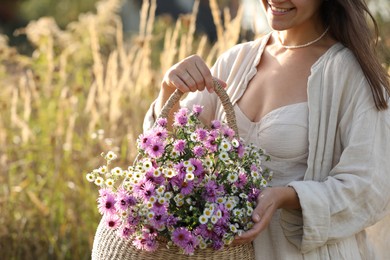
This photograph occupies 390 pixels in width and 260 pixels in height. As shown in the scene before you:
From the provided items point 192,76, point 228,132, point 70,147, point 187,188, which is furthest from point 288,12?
point 70,147

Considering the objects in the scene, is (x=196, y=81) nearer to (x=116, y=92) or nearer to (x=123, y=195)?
(x=123, y=195)

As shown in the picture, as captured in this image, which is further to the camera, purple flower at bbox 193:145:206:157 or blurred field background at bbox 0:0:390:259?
blurred field background at bbox 0:0:390:259

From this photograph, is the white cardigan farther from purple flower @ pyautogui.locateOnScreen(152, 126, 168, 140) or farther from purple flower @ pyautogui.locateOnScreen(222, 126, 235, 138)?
purple flower @ pyautogui.locateOnScreen(152, 126, 168, 140)

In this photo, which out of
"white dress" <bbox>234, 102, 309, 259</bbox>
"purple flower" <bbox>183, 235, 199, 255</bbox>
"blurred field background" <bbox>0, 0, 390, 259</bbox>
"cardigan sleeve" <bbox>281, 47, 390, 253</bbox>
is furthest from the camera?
"blurred field background" <bbox>0, 0, 390, 259</bbox>

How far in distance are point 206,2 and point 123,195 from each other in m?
11.0

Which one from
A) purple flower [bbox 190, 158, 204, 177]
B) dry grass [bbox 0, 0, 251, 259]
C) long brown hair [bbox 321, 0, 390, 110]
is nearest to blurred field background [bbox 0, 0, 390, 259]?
dry grass [bbox 0, 0, 251, 259]

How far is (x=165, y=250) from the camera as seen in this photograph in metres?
1.99

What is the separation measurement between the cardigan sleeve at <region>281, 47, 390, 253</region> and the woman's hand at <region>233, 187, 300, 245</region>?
0.03 metres

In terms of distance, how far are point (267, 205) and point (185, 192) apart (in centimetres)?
23

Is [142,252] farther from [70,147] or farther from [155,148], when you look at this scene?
[70,147]

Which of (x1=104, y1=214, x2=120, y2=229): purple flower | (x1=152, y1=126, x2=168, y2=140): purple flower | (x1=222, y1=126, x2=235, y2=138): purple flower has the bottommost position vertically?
(x1=104, y1=214, x2=120, y2=229): purple flower

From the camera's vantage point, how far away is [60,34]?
16.1ft

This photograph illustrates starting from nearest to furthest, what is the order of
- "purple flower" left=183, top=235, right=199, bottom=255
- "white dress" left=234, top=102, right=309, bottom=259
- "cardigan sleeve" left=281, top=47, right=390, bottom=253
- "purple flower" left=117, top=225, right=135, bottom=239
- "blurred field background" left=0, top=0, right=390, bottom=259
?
"purple flower" left=183, top=235, right=199, bottom=255, "purple flower" left=117, top=225, right=135, bottom=239, "cardigan sleeve" left=281, top=47, right=390, bottom=253, "white dress" left=234, top=102, right=309, bottom=259, "blurred field background" left=0, top=0, right=390, bottom=259

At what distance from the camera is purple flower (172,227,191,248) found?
1.91 meters
